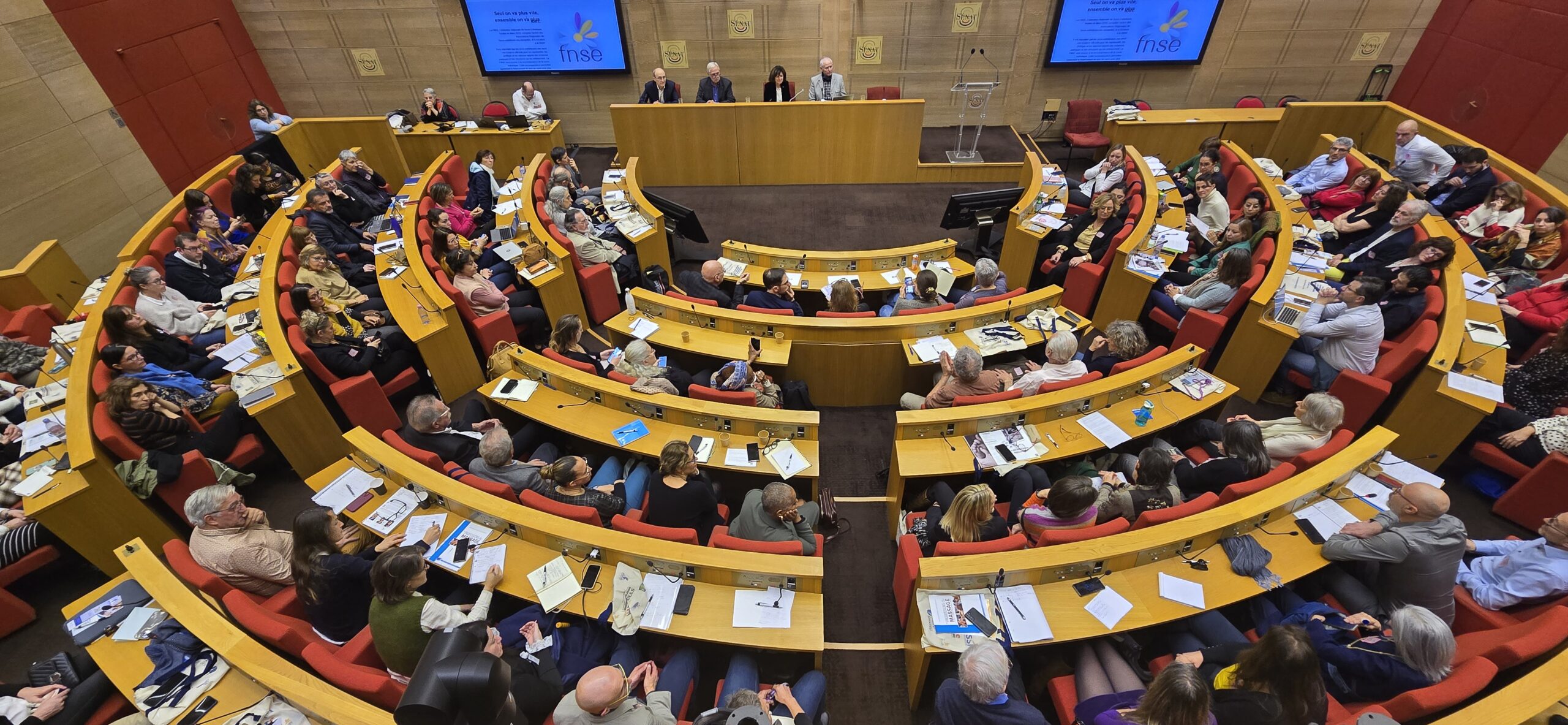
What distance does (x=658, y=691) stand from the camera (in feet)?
11.0

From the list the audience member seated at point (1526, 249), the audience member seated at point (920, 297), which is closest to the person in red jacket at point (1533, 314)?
the audience member seated at point (1526, 249)

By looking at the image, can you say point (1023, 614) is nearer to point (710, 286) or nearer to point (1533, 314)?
point (710, 286)

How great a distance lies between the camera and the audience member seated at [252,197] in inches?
324

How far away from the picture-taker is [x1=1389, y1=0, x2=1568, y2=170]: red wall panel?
27.6 ft

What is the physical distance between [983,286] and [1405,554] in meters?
3.76

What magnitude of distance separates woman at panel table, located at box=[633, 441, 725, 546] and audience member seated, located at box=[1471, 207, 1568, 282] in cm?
841

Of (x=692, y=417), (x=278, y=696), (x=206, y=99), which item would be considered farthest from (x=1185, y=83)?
(x=206, y=99)

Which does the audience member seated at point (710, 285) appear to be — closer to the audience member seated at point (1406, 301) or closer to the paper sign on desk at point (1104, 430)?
the paper sign on desk at point (1104, 430)

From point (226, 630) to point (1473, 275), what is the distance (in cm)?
1061

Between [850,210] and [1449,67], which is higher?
[1449,67]

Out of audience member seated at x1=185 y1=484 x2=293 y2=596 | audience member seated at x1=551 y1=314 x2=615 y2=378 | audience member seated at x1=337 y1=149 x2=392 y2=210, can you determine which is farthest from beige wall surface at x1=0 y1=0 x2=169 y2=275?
audience member seated at x1=551 y1=314 x2=615 y2=378

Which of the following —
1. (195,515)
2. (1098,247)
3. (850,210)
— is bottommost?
(850,210)

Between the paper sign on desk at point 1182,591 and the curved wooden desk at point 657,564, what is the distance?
2081 mm

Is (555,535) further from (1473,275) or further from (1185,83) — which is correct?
(1185,83)
